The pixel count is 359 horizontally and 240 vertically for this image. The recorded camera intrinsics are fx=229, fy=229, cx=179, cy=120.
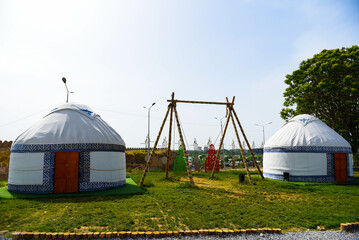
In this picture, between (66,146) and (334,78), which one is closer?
(66,146)

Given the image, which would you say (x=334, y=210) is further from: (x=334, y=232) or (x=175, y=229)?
(x=175, y=229)

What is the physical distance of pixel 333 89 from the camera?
16.1 m

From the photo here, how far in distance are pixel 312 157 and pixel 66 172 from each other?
431 inches

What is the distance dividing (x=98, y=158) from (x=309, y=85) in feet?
51.3

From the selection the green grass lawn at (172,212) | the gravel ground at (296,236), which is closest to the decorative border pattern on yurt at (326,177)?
the green grass lawn at (172,212)

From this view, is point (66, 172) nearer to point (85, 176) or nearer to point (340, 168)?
point (85, 176)

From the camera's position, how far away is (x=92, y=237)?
379 centimetres

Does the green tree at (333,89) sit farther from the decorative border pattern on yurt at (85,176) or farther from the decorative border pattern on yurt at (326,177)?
the decorative border pattern on yurt at (85,176)

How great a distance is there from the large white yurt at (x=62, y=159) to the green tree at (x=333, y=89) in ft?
50.3

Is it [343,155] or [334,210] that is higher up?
[343,155]

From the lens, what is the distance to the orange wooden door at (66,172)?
781 centimetres

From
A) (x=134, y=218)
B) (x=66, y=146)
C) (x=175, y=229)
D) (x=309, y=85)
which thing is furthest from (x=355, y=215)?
(x=309, y=85)

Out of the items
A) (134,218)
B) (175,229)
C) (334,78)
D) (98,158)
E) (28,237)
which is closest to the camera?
(28,237)

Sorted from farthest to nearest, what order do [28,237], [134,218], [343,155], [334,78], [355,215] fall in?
1. [334,78]
2. [343,155]
3. [355,215]
4. [134,218]
5. [28,237]
